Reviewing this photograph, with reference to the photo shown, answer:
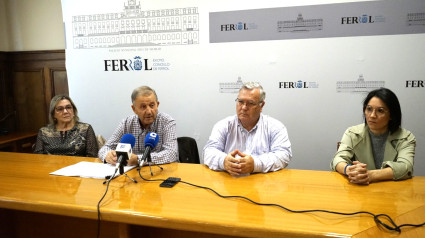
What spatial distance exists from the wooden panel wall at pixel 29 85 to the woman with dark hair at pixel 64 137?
1.24m

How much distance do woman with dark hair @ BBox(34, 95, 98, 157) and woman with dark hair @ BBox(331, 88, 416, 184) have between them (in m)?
2.08

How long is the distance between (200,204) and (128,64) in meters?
2.33

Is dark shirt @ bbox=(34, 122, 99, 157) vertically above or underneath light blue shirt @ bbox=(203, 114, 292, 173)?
underneath

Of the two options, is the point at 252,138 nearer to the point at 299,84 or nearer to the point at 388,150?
the point at 388,150

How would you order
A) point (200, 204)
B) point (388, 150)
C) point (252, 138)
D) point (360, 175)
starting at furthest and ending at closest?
1. point (252, 138)
2. point (388, 150)
3. point (360, 175)
4. point (200, 204)

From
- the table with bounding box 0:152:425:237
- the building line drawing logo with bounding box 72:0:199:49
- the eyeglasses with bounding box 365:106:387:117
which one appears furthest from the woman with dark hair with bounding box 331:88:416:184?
the building line drawing logo with bounding box 72:0:199:49

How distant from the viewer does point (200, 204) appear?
1.43 meters

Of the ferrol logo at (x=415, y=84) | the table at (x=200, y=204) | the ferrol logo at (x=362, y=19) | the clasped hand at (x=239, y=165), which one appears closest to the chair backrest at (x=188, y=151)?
the table at (x=200, y=204)

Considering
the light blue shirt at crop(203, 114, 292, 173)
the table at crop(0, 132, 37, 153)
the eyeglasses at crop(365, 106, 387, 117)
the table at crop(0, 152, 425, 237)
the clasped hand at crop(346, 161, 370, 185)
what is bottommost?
the table at crop(0, 132, 37, 153)

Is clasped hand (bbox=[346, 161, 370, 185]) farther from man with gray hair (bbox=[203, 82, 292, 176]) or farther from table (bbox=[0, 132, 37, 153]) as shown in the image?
table (bbox=[0, 132, 37, 153])

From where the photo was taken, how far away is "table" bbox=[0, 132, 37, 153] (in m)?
3.54

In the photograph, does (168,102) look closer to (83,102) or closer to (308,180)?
(83,102)

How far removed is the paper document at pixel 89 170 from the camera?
6.08ft

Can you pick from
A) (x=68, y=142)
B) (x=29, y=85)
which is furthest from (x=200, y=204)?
(x=29, y=85)
